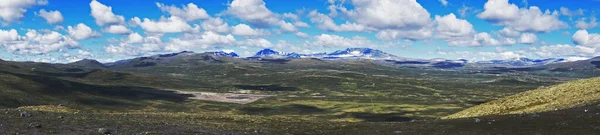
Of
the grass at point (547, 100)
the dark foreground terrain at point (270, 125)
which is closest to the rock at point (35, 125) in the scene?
the dark foreground terrain at point (270, 125)

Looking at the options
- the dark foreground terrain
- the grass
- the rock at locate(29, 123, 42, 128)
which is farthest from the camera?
the grass

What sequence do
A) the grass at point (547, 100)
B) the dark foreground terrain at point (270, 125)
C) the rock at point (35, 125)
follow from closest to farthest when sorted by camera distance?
the rock at point (35, 125), the dark foreground terrain at point (270, 125), the grass at point (547, 100)

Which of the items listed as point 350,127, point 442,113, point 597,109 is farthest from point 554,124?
point 442,113

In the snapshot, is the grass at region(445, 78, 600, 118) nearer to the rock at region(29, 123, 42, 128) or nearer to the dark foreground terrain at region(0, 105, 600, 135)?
the dark foreground terrain at region(0, 105, 600, 135)

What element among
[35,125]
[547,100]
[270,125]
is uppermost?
[35,125]

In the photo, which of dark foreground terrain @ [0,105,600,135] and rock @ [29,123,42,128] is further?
dark foreground terrain @ [0,105,600,135]

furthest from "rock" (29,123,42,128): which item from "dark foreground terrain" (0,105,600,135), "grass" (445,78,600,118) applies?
"grass" (445,78,600,118)

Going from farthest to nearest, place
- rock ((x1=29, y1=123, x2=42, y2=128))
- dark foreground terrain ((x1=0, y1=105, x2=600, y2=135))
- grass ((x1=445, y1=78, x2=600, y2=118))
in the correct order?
grass ((x1=445, y1=78, x2=600, y2=118)) < dark foreground terrain ((x1=0, y1=105, x2=600, y2=135)) < rock ((x1=29, y1=123, x2=42, y2=128))

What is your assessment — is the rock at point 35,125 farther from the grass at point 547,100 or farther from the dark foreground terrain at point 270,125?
the grass at point 547,100

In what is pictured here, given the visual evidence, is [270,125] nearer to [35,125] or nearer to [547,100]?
[35,125]

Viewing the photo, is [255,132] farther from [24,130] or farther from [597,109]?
[597,109]

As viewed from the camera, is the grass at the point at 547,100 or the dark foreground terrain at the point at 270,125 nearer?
the dark foreground terrain at the point at 270,125

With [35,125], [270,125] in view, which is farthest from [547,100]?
[35,125]

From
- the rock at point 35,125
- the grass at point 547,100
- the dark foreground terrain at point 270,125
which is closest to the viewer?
the rock at point 35,125
